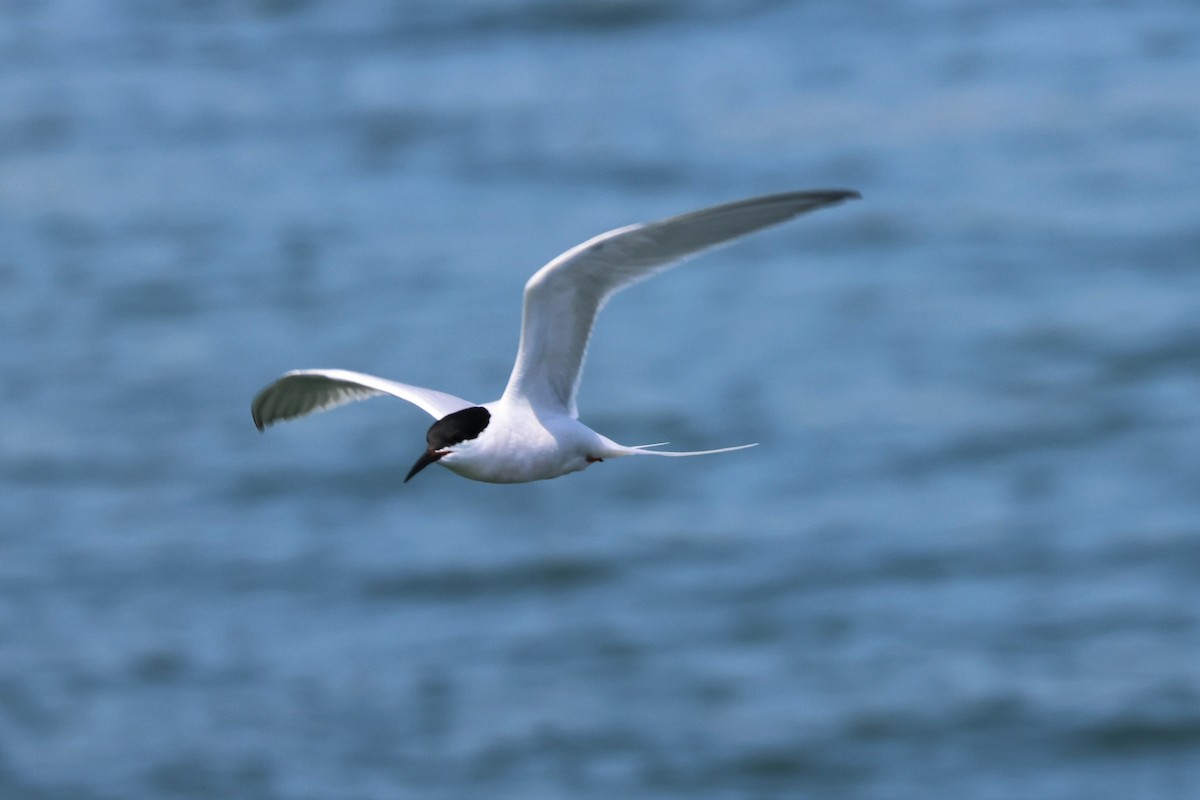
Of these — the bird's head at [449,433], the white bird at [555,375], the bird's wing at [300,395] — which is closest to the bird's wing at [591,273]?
the white bird at [555,375]

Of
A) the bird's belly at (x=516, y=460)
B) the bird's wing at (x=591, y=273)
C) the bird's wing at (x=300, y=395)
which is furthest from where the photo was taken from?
the bird's wing at (x=300, y=395)

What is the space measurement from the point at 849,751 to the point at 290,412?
1690cm

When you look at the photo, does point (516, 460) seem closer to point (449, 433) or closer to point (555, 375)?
point (449, 433)

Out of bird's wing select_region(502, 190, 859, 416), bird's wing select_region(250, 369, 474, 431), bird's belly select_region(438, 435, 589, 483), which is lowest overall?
bird's belly select_region(438, 435, 589, 483)

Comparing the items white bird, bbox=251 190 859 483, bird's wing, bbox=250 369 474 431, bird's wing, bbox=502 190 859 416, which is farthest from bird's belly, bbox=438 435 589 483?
bird's wing, bbox=250 369 474 431

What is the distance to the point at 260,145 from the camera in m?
40.5

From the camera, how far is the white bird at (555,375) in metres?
7.15

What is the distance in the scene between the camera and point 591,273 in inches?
295

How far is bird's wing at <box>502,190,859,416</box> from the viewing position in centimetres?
663

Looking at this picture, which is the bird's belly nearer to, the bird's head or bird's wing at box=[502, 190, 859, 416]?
the bird's head

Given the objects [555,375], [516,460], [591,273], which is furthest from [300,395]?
[591,273]

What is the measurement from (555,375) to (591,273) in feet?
1.93

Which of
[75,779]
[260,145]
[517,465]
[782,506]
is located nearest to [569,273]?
[517,465]

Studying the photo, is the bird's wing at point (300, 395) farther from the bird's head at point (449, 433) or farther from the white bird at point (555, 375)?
the bird's head at point (449, 433)
